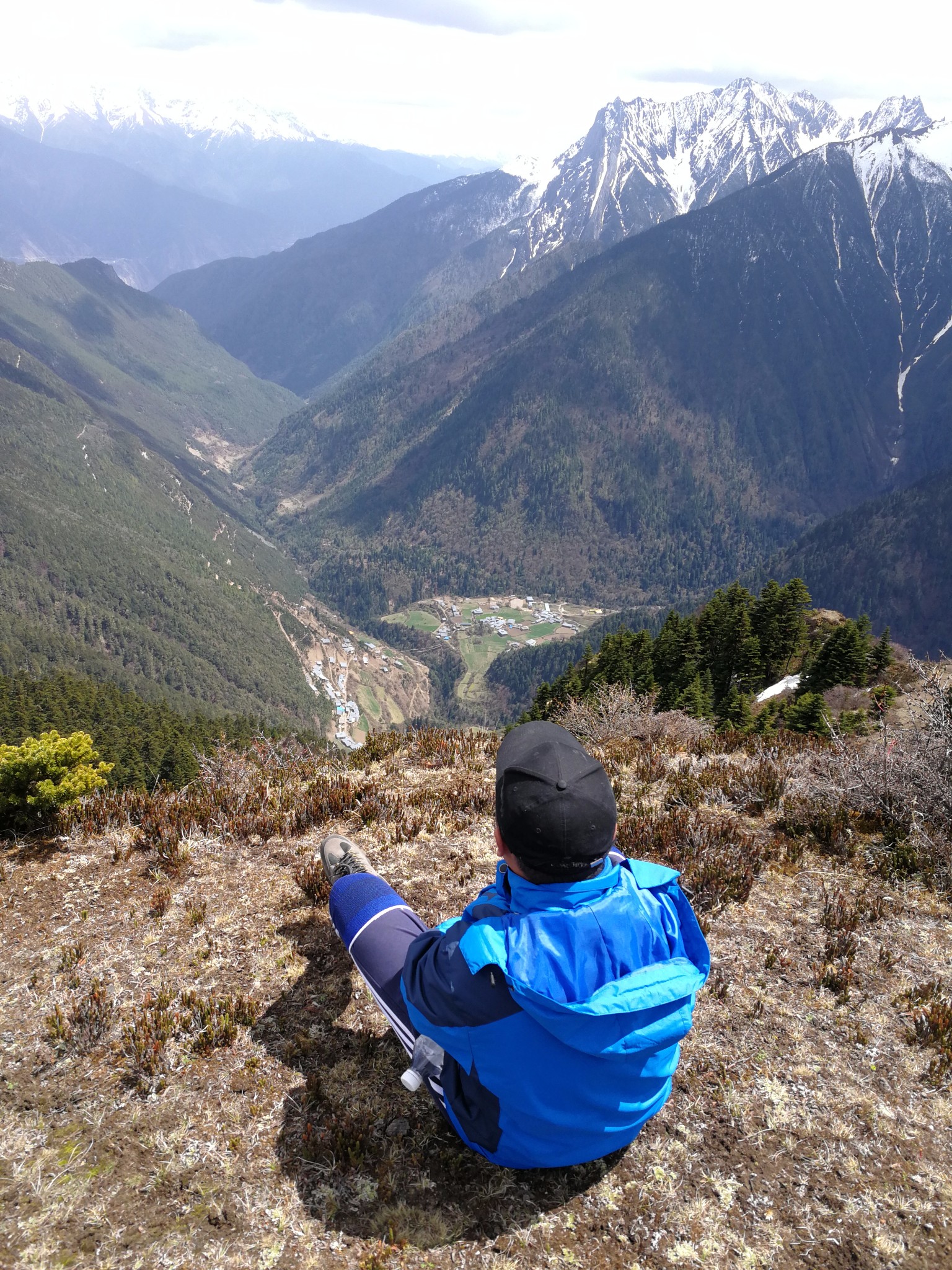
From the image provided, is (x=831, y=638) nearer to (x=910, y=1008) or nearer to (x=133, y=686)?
(x=910, y=1008)

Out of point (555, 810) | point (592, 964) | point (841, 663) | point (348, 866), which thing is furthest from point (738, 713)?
point (555, 810)

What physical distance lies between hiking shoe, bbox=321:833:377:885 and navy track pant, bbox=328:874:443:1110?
0.46 meters

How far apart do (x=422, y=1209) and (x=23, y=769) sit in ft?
23.8

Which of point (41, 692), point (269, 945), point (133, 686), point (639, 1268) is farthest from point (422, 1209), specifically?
point (133, 686)

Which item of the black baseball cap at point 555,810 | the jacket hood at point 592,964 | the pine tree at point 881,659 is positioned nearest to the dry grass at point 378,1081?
the jacket hood at point 592,964

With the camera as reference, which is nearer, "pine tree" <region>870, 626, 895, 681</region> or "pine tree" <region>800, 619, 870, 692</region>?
"pine tree" <region>800, 619, 870, 692</region>

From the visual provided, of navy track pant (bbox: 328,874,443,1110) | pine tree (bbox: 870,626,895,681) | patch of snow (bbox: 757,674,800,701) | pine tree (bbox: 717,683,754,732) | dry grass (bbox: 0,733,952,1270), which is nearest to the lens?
dry grass (bbox: 0,733,952,1270)

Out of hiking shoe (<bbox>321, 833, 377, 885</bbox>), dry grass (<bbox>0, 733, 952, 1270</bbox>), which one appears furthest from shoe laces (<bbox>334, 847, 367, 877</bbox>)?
dry grass (<bbox>0, 733, 952, 1270</bbox>)

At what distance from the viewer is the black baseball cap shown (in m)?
3.59

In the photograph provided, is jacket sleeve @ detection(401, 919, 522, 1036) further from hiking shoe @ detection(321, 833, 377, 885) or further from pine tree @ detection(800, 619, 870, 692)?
pine tree @ detection(800, 619, 870, 692)

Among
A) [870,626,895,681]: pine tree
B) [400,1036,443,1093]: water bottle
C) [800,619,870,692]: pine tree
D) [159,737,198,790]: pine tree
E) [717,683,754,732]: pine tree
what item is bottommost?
Answer: [159,737,198,790]: pine tree

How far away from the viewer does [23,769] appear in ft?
28.1

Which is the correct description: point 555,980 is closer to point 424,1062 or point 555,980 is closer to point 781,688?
point 424,1062

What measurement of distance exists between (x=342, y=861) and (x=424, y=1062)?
237 centimetres
